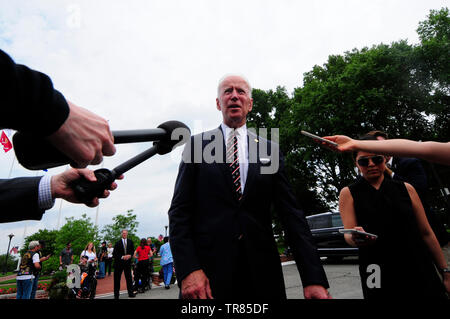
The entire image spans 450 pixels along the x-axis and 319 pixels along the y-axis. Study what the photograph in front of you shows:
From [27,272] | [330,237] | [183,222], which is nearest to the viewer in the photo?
[183,222]

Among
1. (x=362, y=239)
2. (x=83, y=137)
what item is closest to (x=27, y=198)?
(x=83, y=137)

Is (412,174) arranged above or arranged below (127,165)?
above

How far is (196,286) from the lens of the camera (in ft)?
5.36

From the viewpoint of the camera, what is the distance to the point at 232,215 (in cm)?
185

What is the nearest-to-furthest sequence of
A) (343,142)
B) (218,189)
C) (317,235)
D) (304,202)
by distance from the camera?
(343,142), (218,189), (317,235), (304,202)

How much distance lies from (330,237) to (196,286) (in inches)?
425

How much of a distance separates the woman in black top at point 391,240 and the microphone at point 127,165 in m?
1.81

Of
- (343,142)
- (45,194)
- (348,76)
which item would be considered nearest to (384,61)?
(348,76)

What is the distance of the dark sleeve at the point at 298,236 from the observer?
70.8 inches

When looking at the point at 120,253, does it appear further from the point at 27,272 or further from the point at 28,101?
the point at 28,101

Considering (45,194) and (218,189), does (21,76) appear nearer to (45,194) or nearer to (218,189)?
(45,194)


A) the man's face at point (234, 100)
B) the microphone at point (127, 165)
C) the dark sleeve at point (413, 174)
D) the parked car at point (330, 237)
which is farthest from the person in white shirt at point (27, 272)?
the parked car at point (330, 237)

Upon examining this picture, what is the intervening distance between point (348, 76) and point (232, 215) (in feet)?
61.6

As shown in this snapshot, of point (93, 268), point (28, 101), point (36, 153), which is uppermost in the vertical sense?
point (28, 101)
